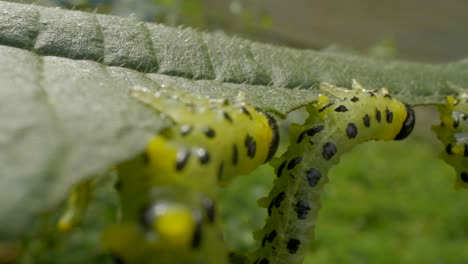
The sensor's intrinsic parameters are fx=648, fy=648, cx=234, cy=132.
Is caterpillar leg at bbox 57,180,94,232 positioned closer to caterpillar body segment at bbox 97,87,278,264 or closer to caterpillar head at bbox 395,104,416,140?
caterpillar body segment at bbox 97,87,278,264

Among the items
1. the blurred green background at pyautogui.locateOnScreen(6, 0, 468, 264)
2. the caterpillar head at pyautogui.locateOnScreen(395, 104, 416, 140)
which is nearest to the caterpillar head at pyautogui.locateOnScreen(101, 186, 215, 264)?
the caterpillar head at pyautogui.locateOnScreen(395, 104, 416, 140)

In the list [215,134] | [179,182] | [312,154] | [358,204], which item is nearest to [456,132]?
[312,154]

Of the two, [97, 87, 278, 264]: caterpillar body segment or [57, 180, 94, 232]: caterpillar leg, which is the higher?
[97, 87, 278, 264]: caterpillar body segment

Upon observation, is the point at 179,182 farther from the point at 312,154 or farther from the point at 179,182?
the point at 312,154

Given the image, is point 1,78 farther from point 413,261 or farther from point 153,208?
point 413,261

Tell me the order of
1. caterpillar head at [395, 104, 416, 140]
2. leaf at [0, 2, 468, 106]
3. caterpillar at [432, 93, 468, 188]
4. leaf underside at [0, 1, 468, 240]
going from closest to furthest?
leaf underside at [0, 1, 468, 240] → leaf at [0, 2, 468, 106] → caterpillar head at [395, 104, 416, 140] → caterpillar at [432, 93, 468, 188]

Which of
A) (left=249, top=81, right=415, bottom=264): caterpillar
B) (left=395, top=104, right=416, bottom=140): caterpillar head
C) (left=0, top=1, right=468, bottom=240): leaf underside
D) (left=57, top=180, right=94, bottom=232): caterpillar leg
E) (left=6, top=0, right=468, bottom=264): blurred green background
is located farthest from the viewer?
(left=6, top=0, right=468, bottom=264): blurred green background
